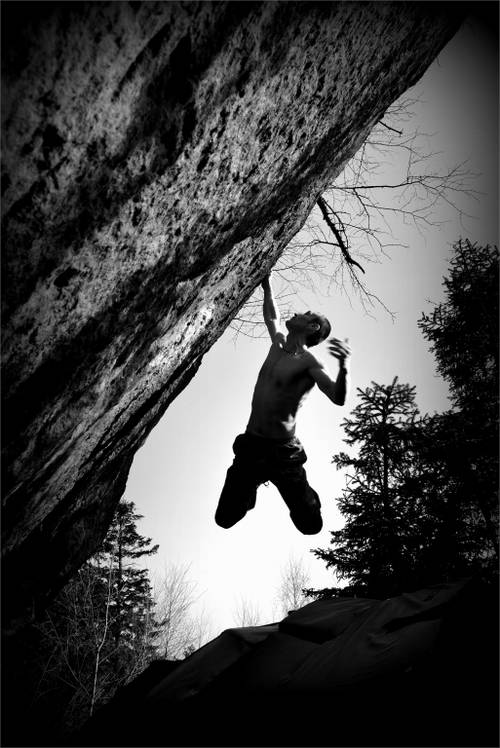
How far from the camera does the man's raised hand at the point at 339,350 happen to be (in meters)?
3.36

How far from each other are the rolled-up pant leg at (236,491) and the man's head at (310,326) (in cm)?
142

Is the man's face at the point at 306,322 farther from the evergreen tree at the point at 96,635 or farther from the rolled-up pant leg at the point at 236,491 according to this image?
the evergreen tree at the point at 96,635

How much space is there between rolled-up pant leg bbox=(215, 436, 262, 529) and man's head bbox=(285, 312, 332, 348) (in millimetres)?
1420

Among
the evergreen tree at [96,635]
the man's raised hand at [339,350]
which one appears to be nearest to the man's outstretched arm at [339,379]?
the man's raised hand at [339,350]

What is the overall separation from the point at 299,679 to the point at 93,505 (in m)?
3.20

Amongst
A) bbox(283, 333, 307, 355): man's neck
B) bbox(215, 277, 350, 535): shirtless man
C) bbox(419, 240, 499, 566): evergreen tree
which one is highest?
bbox(419, 240, 499, 566): evergreen tree

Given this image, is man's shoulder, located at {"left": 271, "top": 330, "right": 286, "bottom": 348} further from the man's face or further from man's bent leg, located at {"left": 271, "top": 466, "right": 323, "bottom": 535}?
man's bent leg, located at {"left": 271, "top": 466, "right": 323, "bottom": 535}

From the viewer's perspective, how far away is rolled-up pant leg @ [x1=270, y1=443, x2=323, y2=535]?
4.43 m

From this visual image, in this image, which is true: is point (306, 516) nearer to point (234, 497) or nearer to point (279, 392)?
point (234, 497)

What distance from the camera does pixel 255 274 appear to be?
3.94m

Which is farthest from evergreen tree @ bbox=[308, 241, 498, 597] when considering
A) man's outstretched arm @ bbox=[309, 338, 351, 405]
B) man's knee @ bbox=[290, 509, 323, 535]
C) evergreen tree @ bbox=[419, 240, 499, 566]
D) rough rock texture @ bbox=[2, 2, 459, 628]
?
rough rock texture @ bbox=[2, 2, 459, 628]

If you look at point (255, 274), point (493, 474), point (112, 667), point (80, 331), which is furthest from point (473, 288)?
point (112, 667)

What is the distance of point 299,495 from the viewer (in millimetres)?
→ 4551

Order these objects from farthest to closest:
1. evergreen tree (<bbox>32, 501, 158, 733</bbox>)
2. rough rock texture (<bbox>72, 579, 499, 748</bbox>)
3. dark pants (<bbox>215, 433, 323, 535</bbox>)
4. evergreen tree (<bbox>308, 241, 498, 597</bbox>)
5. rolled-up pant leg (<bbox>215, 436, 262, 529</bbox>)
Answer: evergreen tree (<bbox>32, 501, 158, 733</bbox>) → evergreen tree (<bbox>308, 241, 498, 597</bbox>) → rolled-up pant leg (<bbox>215, 436, 262, 529</bbox>) → dark pants (<bbox>215, 433, 323, 535</bbox>) → rough rock texture (<bbox>72, 579, 499, 748</bbox>)
